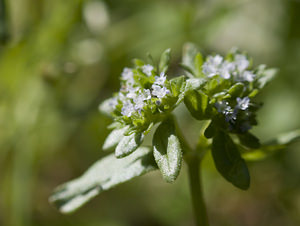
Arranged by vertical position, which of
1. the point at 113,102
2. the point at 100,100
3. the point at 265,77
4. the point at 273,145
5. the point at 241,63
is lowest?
the point at 273,145

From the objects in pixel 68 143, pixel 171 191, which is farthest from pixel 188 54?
pixel 68 143

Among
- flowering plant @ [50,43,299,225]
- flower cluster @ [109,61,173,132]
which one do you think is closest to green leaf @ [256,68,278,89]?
flowering plant @ [50,43,299,225]

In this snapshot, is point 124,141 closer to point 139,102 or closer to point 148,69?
point 139,102

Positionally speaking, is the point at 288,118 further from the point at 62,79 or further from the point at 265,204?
the point at 62,79

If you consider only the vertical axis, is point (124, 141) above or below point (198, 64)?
below

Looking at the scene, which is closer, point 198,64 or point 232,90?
point 232,90

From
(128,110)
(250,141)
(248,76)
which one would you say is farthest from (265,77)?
(128,110)

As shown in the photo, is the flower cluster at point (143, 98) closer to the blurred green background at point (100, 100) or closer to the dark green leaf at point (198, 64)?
the dark green leaf at point (198, 64)

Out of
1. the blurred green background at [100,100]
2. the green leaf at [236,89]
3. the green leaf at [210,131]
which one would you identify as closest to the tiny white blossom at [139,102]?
the green leaf at [210,131]
